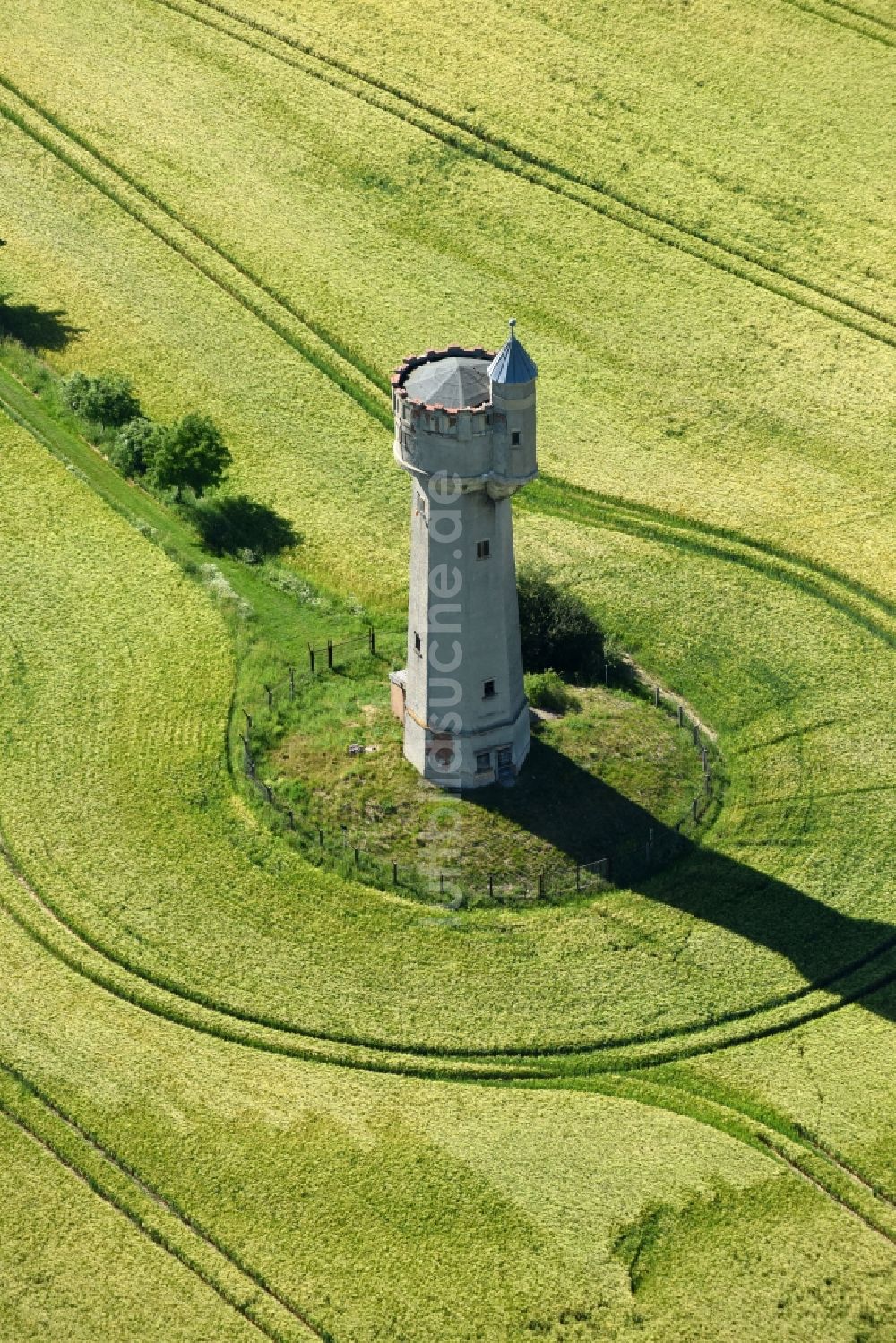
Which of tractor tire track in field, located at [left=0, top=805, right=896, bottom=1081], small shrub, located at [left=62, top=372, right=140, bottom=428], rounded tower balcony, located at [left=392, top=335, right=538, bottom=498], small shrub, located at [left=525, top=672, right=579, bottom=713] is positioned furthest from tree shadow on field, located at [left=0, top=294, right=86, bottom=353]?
tractor tire track in field, located at [left=0, top=805, right=896, bottom=1081]

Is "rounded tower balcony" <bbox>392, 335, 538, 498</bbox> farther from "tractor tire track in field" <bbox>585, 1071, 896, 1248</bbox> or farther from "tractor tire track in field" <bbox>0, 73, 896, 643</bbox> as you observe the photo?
"tractor tire track in field" <bbox>0, 73, 896, 643</bbox>

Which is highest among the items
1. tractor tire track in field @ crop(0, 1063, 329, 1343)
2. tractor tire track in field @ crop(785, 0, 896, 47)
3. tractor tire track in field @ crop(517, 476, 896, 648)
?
tractor tire track in field @ crop(785, 0, 896, 47)

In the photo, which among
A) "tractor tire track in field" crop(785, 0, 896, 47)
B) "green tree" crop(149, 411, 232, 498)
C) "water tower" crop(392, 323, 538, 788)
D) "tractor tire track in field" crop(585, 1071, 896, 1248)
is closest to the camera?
"tractor tire track in field" crop(585, 1071, 896, 1248)

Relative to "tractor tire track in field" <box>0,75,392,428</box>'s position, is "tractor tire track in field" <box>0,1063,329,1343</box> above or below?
below

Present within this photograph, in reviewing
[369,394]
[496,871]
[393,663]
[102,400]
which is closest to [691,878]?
[496,871]

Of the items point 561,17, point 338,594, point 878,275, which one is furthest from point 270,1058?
point 561,17

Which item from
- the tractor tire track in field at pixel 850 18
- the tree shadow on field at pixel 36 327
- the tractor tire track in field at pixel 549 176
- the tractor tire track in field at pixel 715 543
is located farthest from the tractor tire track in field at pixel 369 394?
the tractor tire track in field at pixel 850 18

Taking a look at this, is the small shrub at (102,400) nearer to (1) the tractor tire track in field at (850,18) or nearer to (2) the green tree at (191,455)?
(2) the green tree at (191,455)

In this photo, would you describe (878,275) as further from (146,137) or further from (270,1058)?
(270,1058)

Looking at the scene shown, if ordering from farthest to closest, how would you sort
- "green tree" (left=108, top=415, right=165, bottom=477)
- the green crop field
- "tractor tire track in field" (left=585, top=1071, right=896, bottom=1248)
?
1. "green tree" (left=108, top=415, right=165, bottom=477)
2. "tractor tire track in field" (left=585, top=1071, right=896, bottom=1248)
3. the green crop field
